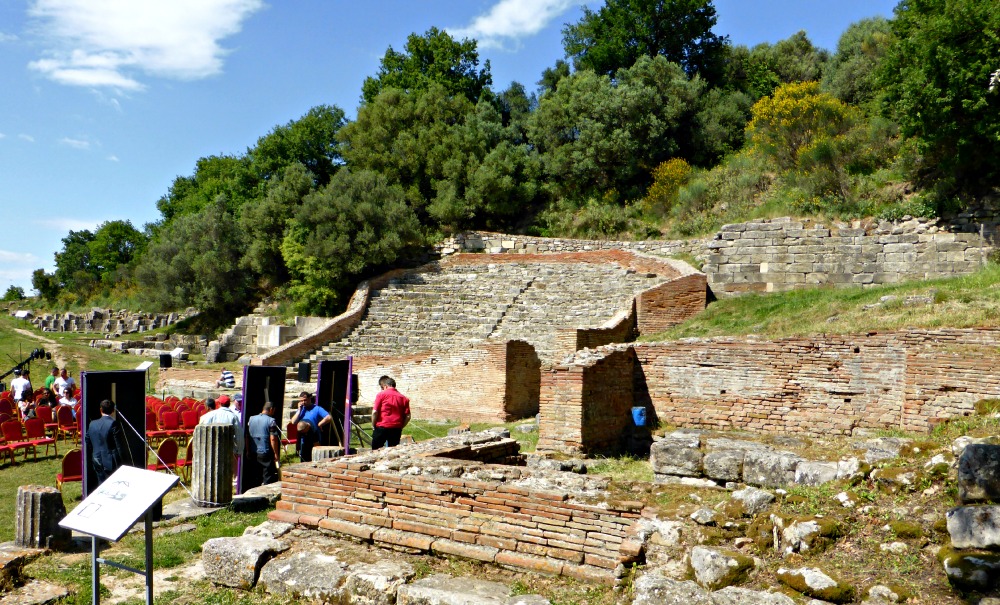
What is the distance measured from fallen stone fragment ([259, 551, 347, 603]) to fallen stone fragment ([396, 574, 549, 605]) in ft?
1.96

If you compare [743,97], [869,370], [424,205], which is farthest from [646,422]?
[743,97]

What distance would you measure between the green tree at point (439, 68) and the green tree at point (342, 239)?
41.4 feet

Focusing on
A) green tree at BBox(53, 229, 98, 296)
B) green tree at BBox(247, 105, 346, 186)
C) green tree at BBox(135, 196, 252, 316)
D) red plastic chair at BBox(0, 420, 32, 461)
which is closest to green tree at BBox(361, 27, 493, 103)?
green tree at BBox(247, 105, 346, 186)

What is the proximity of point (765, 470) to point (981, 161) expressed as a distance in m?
13.8

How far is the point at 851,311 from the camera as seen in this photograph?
14.6 meters

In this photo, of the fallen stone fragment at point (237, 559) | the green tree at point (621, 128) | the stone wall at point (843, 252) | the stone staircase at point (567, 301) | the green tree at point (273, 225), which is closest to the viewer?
the fallen stone fragment at point (237, 559)

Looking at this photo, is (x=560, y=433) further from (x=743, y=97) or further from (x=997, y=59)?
(x=743, y=97)

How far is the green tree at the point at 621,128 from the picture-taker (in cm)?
3080

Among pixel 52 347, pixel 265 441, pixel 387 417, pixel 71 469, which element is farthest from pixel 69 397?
pixel 52 347

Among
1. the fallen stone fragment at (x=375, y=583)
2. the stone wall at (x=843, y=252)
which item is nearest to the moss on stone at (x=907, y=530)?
the fallen stone fragment at (x=375, y=583)

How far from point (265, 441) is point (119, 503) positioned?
4527 millimetres

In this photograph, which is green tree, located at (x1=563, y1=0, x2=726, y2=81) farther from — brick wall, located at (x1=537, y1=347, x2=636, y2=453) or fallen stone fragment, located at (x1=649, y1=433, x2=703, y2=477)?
fallen stone fragment, located at (x1=649, y1=433, x2=703, y2=477)

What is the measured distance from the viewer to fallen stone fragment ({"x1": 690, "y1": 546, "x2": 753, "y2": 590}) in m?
4.88

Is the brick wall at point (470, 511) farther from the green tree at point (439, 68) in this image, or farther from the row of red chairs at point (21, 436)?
the green tree at point (439, 68)
